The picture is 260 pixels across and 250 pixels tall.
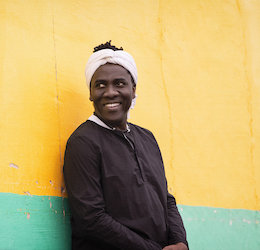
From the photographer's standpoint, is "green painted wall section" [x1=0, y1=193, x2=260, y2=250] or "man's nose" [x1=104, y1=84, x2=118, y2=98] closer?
"green painted wall section" [x1=0, y1=193, x2=260, y2=250]

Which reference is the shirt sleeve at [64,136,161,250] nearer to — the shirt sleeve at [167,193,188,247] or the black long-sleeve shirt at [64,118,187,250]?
the black long-sleeve shirt at [64,118,187,250]

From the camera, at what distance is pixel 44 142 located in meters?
2.31

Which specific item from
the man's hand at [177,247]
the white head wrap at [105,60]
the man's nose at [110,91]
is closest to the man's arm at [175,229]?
the man's hand at [177,247]

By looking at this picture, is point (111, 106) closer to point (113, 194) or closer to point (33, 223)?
point (113, 194)

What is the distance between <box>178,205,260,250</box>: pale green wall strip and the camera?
9.70ft

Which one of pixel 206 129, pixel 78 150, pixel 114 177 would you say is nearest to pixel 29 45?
pixel 78 150

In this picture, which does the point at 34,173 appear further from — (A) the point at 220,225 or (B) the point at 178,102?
(A) the point at 220,225

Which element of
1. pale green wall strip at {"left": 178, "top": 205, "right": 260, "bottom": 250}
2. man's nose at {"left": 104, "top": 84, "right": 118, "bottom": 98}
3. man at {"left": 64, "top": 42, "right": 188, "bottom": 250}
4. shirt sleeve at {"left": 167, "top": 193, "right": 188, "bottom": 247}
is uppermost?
man's nose at {"left": 104, "top": 84, "right": 118, "bottom": 98}

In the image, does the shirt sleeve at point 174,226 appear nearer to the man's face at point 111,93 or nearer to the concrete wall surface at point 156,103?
the concrete wall surface at point 156,103

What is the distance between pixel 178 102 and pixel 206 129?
0.31m

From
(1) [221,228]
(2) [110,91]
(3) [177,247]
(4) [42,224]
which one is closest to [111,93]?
(2) [110,91]

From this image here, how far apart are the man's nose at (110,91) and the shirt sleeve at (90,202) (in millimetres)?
296

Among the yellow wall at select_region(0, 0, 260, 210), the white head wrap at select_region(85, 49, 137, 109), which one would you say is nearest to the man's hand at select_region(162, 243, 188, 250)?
the yellow wall at select_region(0, 0, 260, 210)

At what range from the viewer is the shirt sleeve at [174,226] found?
2.31 meters
